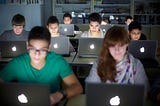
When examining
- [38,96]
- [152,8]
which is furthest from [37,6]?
[38,96]

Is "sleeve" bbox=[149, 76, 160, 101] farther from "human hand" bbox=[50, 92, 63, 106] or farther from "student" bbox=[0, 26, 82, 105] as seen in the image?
"human hand" bbox=[50, 92, 63, 106]

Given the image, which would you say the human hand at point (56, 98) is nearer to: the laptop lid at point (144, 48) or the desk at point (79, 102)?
the desk at point (79, 102)

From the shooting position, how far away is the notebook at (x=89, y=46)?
12.8 feet

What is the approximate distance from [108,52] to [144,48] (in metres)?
1.45

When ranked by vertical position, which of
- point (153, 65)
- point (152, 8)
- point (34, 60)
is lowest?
point (153, 65)

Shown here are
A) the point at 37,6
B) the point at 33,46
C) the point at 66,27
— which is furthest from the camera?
the point at 37,6

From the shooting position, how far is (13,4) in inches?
A: 240

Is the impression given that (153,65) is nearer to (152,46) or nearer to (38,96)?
(152,46)

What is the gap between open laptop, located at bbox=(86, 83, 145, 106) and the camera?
5.64ft

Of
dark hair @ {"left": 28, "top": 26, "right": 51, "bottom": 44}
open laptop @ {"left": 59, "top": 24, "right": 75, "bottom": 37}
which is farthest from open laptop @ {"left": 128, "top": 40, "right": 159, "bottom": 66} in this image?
open laptop @ {"left": 59, "top": 24, "right": 75, "bottom": 37}

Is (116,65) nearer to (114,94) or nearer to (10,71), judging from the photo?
(114,94)

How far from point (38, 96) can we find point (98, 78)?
76cm

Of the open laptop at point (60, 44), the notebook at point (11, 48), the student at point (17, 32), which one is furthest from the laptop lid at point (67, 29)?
the notebook at point (11, 48)

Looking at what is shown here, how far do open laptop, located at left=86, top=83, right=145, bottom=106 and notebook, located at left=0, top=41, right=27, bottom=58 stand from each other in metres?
2.21
